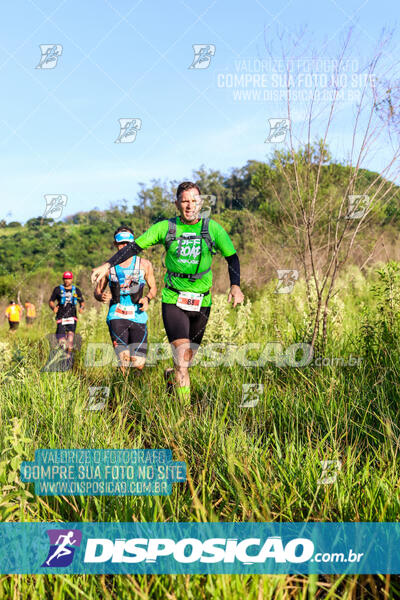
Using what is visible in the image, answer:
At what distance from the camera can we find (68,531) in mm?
2094

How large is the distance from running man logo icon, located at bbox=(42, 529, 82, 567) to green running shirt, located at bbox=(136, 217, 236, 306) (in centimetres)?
276

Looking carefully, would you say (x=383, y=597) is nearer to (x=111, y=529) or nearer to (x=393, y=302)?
(x=111, y=529)

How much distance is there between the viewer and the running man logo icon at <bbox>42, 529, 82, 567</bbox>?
192cm

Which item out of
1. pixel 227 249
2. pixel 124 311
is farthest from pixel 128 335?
pixel 227 249

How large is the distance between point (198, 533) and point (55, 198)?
7145 millimetres

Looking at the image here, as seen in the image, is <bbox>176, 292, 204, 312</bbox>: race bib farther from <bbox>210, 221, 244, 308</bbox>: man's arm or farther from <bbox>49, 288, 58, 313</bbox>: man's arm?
<bbox>49, 288, 58, 313</bbox>: man's arm

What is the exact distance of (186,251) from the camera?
4.46 meters

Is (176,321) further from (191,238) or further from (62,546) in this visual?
(62,546)

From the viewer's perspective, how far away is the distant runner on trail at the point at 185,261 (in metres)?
4.36

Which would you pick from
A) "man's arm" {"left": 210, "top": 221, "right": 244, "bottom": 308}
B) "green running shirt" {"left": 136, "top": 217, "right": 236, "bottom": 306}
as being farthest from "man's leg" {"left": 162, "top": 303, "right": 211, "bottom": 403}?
"man's arm" {"left": 210, "top": 221, "right": 244, "bottom": 308}

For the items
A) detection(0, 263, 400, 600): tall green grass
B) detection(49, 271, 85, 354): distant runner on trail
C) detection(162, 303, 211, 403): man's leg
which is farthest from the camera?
detection(49, 271, 85, 354): distant runner on trail

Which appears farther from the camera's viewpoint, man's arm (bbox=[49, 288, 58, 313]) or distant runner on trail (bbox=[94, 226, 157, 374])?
man's arm (bbox=[49, 288, 58, 313])

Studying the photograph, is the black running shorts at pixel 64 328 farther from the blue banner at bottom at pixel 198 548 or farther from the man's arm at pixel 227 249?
the blue banner at bottom at pixel 198 548

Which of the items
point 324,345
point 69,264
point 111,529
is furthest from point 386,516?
point 69,264
